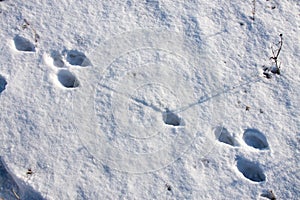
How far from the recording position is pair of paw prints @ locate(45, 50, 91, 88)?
3.96 meters

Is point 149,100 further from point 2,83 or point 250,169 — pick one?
point 2,83

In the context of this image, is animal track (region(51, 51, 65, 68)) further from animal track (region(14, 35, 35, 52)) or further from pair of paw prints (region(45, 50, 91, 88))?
animal track (region(14, 35, 35, 52))

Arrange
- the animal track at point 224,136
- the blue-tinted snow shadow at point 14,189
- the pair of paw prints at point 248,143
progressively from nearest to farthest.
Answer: the blue-tinted snow shadow at point 14,189, the pair of paw prints at point 248,143, the animal track at point 224,136

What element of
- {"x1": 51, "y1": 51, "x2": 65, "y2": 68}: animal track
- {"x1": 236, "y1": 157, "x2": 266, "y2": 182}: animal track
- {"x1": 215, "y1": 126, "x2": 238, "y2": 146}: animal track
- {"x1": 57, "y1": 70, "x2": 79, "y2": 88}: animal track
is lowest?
{"x1": 236, "y1": 157, "x2": 266, "y2": 182}: animal track

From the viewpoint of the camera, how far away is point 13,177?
3598mm

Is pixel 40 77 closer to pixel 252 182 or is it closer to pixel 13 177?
pixel 13 177

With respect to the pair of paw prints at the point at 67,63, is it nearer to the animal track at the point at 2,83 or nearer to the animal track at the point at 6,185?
the animal track at the point at 2,83

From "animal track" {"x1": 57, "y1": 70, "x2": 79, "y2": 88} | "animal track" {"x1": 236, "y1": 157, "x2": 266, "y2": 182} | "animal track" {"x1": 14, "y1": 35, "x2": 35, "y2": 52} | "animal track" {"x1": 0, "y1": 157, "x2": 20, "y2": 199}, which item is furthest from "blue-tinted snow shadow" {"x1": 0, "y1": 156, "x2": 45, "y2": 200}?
"animal track" {"x1": 236, "y1": 157, "x2": 266, "y2": 182}

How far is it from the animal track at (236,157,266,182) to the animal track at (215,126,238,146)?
0.19m

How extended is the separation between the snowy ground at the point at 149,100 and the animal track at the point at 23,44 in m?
0.02

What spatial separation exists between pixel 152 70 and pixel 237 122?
96cm

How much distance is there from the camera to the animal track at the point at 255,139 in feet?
12.3

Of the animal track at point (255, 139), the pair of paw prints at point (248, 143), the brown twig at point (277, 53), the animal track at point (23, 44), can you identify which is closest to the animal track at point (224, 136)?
the pair of paw prints at point (248, 143)

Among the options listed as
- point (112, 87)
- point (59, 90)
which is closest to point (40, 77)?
point (59, 90)
